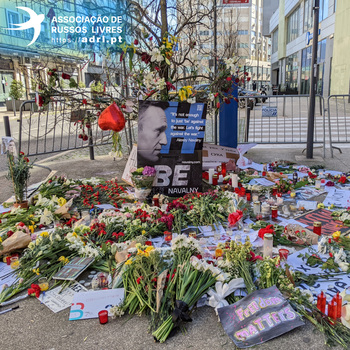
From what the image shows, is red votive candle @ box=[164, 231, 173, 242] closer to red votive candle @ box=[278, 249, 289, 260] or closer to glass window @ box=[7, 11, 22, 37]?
red votive candle @ box=[278, 249, 289, 260]

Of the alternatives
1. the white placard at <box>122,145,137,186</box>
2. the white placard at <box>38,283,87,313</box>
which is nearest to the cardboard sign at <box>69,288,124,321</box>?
the white placard at <box>38,283,87,313</box>

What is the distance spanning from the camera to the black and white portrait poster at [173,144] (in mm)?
5254

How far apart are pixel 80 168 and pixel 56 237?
4019mm

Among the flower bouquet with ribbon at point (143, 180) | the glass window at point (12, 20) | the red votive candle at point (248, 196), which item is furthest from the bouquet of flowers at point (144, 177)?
the glass window at point (12, 20)

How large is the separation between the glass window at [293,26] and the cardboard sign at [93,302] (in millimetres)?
42880

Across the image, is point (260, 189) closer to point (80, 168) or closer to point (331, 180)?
point (331, 180)

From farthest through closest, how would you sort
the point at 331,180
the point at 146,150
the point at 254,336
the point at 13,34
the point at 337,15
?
the point at 13,34
the point at 337,15
the point at 331,180
the point at 146,150
the point at 254,336

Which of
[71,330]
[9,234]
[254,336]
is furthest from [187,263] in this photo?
[9,234]

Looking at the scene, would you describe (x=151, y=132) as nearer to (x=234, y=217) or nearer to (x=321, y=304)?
(x=234, y=217)

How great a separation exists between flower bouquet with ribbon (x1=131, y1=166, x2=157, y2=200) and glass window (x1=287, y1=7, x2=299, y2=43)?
40511 millimetres

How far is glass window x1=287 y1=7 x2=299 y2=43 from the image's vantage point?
40.5 m

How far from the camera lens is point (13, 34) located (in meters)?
27.8

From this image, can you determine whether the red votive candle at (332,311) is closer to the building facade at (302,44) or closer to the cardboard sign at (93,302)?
the cardboard sign at (93,302)

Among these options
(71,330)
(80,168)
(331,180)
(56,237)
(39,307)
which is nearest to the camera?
(71,330)
